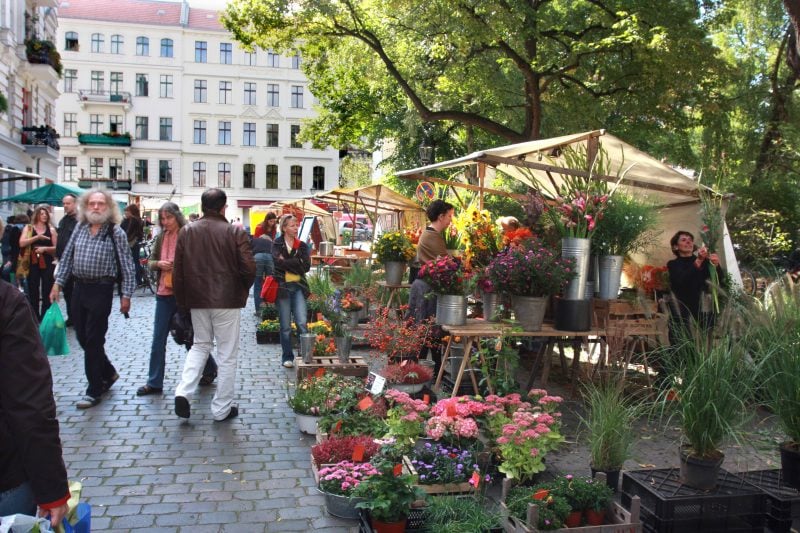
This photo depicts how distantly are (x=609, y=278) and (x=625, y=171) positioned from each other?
3.13ft

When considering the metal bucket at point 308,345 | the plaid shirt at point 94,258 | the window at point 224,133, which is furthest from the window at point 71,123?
the plaid shirt at point 94,258

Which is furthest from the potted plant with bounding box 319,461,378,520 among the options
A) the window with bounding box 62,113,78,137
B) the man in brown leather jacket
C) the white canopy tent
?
the window with bounding box 62,113,78,137

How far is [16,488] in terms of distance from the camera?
2166 mm

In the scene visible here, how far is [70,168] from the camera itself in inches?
2088

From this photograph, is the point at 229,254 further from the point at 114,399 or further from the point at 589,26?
the point at 589,26

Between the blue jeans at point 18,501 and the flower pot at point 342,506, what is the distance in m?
1.98

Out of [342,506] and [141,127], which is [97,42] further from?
[342,506]

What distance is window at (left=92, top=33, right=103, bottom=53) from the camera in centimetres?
5291

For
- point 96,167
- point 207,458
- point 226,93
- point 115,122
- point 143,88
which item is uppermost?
point 143,88

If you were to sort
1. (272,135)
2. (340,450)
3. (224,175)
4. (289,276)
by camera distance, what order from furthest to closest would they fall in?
(272,135) < (224,175) < (289,276) < (340,450)

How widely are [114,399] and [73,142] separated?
5253cm

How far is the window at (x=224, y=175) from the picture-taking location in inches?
2156

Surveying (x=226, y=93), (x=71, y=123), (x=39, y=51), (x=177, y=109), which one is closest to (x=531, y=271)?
(x=39, y=51)

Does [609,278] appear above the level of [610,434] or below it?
above
